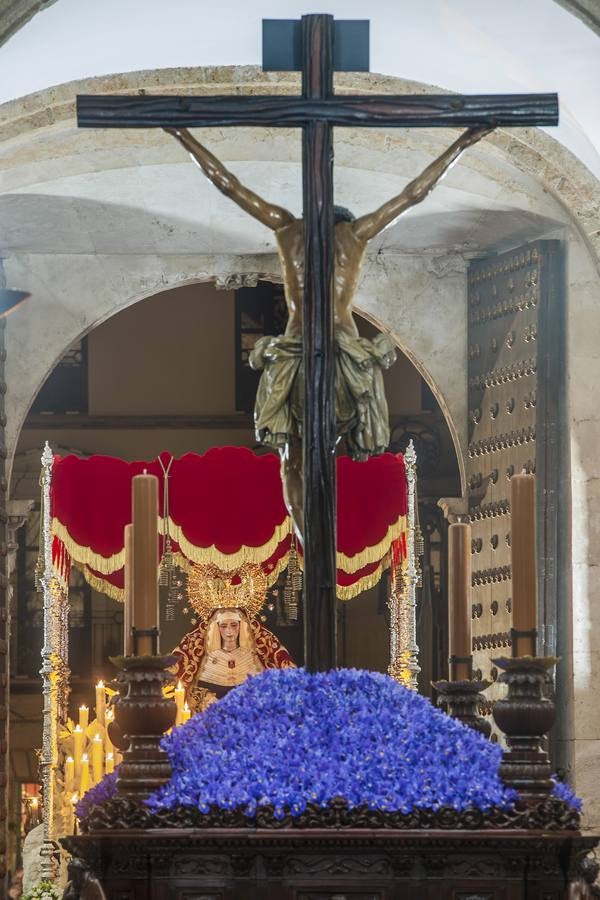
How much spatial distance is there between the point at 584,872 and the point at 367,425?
4.98 feet

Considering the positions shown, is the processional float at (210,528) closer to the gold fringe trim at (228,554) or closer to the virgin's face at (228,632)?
the gold fringe trim at (228,554)

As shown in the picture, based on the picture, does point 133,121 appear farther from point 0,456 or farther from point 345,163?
point 0,456

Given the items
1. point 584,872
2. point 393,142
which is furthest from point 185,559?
point 584,872

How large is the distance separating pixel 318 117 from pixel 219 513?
6.73m

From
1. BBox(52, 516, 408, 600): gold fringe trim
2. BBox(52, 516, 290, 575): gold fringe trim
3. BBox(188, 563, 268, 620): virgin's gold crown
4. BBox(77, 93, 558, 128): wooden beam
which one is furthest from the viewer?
BBox(188, 563, 268, 620): virgin's gold crown

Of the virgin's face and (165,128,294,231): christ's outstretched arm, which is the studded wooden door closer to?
the virgin's face

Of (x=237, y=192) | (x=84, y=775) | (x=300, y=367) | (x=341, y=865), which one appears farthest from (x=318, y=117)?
(x=84, y=775)

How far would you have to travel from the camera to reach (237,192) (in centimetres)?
595

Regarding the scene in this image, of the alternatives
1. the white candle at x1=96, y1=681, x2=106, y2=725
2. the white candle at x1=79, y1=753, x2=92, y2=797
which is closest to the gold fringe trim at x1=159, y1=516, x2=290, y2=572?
the white candle at x1=96, y1=681, x2=106, y2=725

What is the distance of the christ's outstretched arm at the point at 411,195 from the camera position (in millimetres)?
5883

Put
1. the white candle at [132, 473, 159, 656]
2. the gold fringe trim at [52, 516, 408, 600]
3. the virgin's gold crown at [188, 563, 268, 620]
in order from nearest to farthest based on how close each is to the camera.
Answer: the white candle at [132, 473, 159, 656]
the gold fringe trim at [52, 516, 408, 600]
the virgin's gold crown at [188, 563, 268, 620]

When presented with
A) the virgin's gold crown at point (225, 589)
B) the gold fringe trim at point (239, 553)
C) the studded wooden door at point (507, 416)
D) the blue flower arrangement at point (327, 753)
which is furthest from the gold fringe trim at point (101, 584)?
the blue flower arrangement at point (327, 753)

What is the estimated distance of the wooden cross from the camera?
219 inches

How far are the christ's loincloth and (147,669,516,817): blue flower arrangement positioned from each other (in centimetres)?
86
